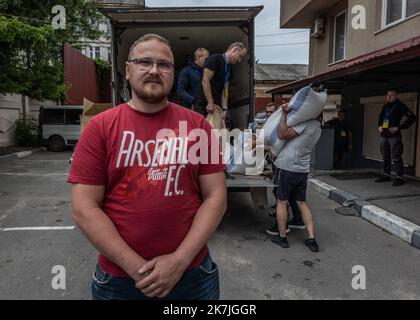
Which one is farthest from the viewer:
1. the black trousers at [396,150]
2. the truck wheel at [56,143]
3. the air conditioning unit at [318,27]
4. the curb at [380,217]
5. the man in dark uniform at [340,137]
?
the truck wheel at [56,143]

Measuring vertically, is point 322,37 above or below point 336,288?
above

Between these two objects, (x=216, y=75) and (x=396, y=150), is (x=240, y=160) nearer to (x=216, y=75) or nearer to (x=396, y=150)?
(x=216, y=75)

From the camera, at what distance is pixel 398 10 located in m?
9.27

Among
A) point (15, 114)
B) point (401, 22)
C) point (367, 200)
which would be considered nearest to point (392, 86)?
point (401, 22)

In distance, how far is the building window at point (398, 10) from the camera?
8.72 metres

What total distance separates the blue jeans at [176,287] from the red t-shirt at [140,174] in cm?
6

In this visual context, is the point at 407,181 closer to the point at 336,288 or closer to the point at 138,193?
the point at 336,288

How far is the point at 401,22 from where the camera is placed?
348 inches

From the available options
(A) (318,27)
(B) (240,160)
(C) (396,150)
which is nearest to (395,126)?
(C) (396,150)

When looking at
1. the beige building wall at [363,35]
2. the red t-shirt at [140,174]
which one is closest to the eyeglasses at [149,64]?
the red t-shirt at [140,174]

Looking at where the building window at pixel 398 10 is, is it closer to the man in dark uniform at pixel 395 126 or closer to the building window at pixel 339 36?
the man in dark uniform at pixel 395 126

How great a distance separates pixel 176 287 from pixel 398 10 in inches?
395

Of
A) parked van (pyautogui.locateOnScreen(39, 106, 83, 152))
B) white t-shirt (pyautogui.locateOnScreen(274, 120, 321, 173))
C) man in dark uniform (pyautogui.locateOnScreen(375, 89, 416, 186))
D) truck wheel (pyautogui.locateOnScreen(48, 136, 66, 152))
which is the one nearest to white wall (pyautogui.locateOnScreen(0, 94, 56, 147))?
parked van (pyautogui.locateOnScreen(39, 106, 83, 152))

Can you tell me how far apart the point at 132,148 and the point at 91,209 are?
1.07 ft
